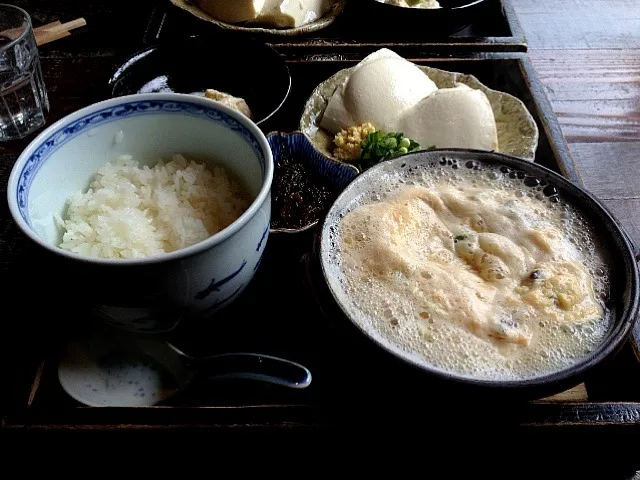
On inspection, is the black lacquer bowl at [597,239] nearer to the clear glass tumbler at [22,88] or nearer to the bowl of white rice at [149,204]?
the bowl of white rice at [149,204]

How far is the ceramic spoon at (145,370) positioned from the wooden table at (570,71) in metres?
0.27

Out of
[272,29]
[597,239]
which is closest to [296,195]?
[597,239]

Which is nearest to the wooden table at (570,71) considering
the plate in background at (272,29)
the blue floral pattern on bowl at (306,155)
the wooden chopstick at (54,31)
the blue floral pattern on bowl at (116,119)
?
the wooden chopstick at (54,31)

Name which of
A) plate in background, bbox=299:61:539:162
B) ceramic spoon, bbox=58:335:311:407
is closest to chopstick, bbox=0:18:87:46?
plate in background, bbox=299:61:539:162

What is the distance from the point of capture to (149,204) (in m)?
0.93

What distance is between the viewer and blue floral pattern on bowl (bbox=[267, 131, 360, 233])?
1195 mm

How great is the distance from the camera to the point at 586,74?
172 cm

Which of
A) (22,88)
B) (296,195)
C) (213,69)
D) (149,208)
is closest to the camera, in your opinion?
(149,208)

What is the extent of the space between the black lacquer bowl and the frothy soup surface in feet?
0.05

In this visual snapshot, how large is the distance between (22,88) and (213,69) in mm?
507

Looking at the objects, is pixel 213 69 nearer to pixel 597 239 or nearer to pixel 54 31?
pixel 54 31

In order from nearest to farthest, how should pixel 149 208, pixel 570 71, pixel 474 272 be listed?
pixel 474 272 < pixel 149 208 < pixel 570 71

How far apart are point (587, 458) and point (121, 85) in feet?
4.38

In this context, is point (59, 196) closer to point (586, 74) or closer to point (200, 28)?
point (200, 28)
